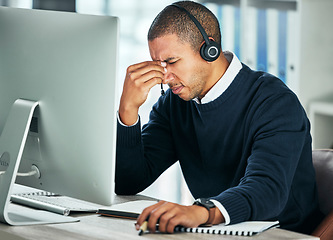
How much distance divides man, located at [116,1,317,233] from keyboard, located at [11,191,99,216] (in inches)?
7.4

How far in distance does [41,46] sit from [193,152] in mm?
688

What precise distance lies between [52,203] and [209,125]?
0.54 meters

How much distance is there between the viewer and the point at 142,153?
1900mm

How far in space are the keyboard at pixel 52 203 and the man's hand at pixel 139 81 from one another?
1.03 ft

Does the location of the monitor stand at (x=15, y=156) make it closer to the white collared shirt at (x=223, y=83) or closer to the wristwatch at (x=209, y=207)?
the wristwatch at (x=209, y=207)

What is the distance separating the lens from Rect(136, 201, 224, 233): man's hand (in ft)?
4.42

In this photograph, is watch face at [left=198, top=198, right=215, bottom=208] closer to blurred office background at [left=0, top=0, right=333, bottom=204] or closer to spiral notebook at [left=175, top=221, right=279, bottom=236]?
spiral notebook at [left=175, top=221, right=279, bottom=236]

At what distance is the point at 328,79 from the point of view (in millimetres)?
4000

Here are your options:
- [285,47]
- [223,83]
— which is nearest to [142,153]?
[223,83]

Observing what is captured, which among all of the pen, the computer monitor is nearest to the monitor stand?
the computer monitor

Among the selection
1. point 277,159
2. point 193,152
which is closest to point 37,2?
point 193,152

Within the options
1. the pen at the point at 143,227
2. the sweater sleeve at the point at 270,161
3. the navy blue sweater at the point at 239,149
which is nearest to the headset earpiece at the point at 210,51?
the navy blue sweater at the point at 239,149

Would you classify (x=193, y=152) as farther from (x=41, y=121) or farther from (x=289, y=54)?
(x=289, y=54)

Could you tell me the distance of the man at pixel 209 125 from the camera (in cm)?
165
